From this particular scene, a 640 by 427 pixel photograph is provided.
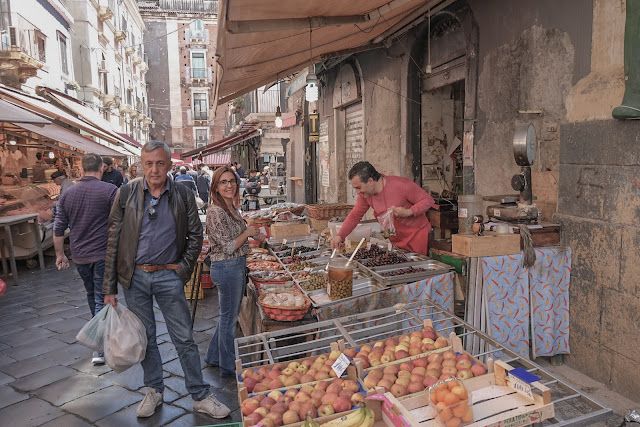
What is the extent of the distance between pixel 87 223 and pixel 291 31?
2.92 m

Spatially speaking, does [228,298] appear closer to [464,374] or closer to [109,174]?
[464,374]

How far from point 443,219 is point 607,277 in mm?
1904

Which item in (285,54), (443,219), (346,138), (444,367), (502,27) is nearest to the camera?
(444,367)

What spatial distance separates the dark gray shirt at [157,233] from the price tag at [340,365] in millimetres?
1574

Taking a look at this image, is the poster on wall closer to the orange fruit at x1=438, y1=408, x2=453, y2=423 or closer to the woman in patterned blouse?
the woman in patterned blouse

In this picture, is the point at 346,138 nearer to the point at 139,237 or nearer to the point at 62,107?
the point at 139,237

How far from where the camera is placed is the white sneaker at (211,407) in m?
3.40

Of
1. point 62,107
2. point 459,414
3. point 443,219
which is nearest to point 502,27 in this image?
point 443,219

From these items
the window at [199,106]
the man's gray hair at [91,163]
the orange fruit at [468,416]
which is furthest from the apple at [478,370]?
the window at [199,106]

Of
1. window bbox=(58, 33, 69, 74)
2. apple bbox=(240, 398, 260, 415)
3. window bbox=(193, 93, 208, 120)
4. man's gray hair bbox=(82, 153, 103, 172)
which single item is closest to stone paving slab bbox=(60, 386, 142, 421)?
apple bbox=(240, 398, 260, 415)

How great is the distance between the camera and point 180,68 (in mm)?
45125

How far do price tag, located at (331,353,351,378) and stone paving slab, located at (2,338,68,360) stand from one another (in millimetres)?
3934

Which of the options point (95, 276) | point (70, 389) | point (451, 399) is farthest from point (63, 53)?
point (451, 399)

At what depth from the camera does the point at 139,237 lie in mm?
3227
